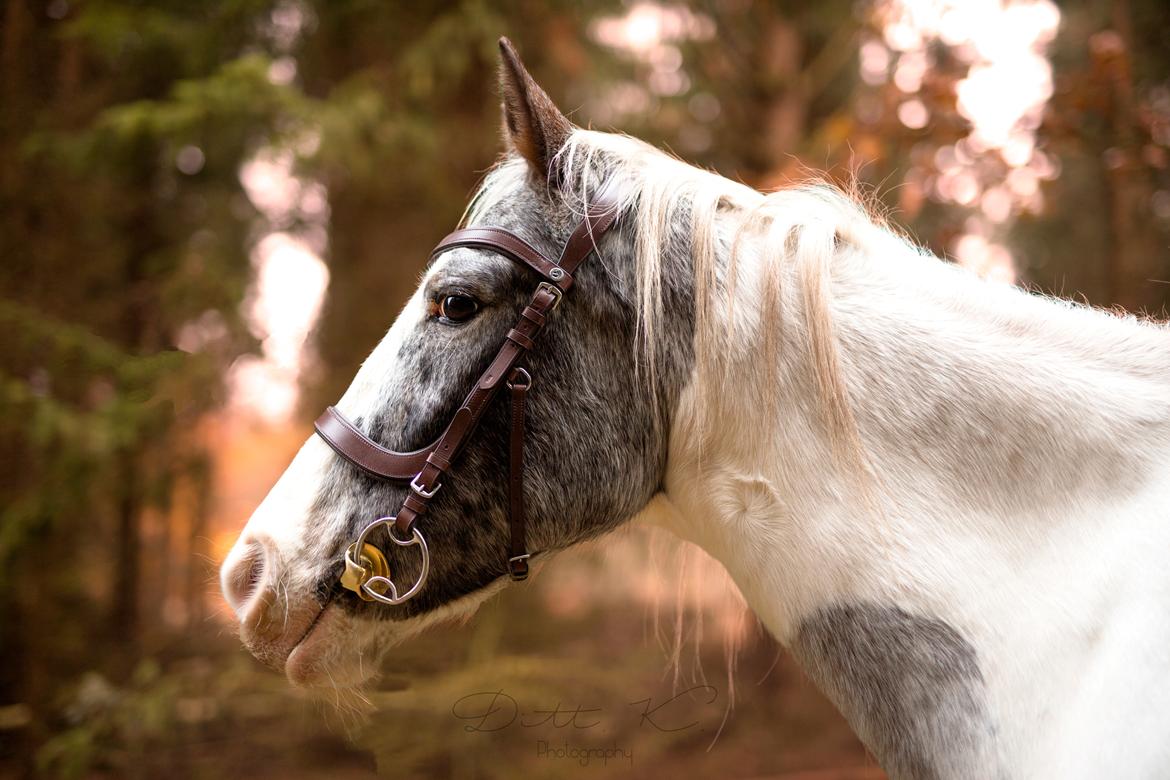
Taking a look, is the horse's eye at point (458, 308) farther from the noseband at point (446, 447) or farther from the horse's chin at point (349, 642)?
the horse's chin at point (349, 642)

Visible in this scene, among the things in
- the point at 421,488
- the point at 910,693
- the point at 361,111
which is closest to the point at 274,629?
the point at 421,488

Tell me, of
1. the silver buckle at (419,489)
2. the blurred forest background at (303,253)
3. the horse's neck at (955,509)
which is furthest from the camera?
the blurred forest background at (303,253)

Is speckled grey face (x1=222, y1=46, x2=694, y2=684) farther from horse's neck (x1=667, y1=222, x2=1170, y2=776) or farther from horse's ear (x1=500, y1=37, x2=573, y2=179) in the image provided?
horse's neck (x1=667, y1=222, x2=1170, y2=776)

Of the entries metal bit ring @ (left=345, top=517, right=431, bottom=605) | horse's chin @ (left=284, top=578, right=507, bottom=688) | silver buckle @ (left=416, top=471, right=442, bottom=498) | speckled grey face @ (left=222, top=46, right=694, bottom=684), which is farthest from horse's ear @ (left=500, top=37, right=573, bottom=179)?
horse's chin @ (left=284, top=578, right=507, bottom=688)

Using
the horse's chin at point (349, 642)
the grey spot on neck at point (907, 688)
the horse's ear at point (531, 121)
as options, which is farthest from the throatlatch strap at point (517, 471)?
the grey spot on neck at point (907, 688)

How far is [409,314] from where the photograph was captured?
1607mm

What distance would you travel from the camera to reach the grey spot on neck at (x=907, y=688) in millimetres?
1314

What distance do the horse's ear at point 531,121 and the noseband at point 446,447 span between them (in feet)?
0.66

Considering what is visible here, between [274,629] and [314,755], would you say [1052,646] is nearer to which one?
[274,629]

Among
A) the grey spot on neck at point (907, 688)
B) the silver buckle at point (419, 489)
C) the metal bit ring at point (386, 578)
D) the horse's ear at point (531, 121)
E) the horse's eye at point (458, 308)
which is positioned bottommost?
the grey spot on neck at point (907, 688)

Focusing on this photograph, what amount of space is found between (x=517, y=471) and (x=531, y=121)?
2.47 ft

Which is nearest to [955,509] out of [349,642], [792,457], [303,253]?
[792,457]

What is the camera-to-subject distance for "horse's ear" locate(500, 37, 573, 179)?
1562 millimetres

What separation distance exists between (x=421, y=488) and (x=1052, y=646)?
47.7 inches
